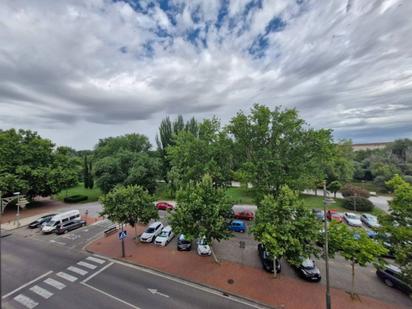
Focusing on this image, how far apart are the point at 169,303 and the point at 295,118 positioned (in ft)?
66.9

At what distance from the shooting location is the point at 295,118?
21844mm

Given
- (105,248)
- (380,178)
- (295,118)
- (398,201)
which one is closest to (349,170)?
(380,178)

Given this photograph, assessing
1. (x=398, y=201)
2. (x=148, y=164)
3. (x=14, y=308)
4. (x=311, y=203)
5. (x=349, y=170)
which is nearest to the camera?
(x=14, y=308)

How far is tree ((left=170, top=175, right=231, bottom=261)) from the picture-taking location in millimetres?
14627

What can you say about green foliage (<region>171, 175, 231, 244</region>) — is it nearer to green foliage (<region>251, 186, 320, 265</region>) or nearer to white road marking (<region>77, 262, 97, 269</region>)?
green foliage (<region>251, 186, 320, 265</region>)

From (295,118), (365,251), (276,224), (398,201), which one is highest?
(295,118)

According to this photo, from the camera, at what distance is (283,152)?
22.6 metres

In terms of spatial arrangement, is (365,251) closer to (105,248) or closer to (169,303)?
(169,303)

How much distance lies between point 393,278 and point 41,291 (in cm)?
2370

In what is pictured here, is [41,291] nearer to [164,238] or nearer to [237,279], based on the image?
[164,238]

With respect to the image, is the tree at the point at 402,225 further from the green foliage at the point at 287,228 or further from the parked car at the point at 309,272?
the parked car at the point at 309,272

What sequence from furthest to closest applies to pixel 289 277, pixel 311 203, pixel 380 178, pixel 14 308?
pixel 380 178
pixel 311 203
pixel 289 277
pixel 14 308

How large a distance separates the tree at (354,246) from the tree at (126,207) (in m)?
15.4

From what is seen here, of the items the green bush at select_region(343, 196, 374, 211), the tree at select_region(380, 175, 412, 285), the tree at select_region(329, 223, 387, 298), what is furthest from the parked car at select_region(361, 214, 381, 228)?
the tree at select_region(329, 223, 387, 298)
